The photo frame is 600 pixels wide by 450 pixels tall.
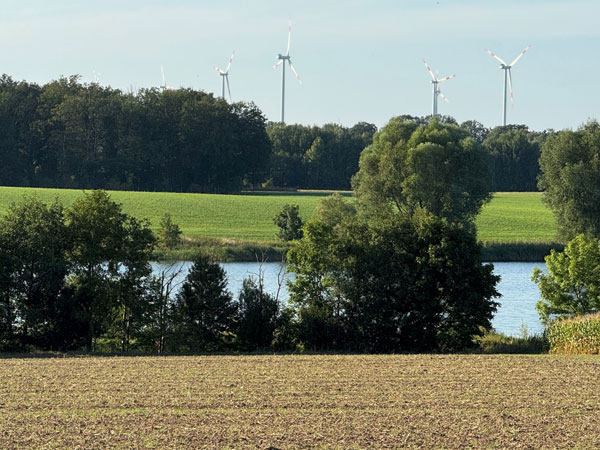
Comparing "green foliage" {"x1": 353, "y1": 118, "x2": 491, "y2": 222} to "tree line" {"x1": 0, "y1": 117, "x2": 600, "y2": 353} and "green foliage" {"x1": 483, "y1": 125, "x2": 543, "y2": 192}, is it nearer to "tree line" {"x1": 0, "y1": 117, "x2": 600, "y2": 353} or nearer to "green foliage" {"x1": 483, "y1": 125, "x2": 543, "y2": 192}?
"tree line" {"x1": 0, "y1": 117, "x2": 600, "y2": 353}

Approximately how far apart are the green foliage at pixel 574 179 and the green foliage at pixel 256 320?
3990 centimetres

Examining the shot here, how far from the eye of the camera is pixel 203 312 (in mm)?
40031

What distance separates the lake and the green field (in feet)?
39.4

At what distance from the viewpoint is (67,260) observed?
40.7 m

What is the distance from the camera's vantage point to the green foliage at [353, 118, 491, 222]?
77.2 metres

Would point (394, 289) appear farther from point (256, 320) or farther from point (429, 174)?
point (429, 174)

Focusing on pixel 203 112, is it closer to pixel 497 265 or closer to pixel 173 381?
pixel 497 265

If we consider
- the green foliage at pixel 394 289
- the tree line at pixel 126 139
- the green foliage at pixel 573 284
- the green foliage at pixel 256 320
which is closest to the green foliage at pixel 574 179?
the green foliage at pixel 573 284

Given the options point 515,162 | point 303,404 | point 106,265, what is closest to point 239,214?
point 106,265

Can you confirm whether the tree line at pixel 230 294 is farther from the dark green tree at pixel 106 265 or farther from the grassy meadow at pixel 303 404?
the grassy meadow at pixel 303 404

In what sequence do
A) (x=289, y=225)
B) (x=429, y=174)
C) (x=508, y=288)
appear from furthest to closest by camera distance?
1. (x=289, y=225)
2. (x=429, y=174)
3. (x=508, y=288)

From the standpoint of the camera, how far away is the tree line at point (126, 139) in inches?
5246

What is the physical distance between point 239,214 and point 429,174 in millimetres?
32171

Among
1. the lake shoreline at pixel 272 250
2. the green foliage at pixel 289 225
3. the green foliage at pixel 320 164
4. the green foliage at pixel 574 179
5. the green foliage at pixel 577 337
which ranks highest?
the green foliage at pixel 320 164
